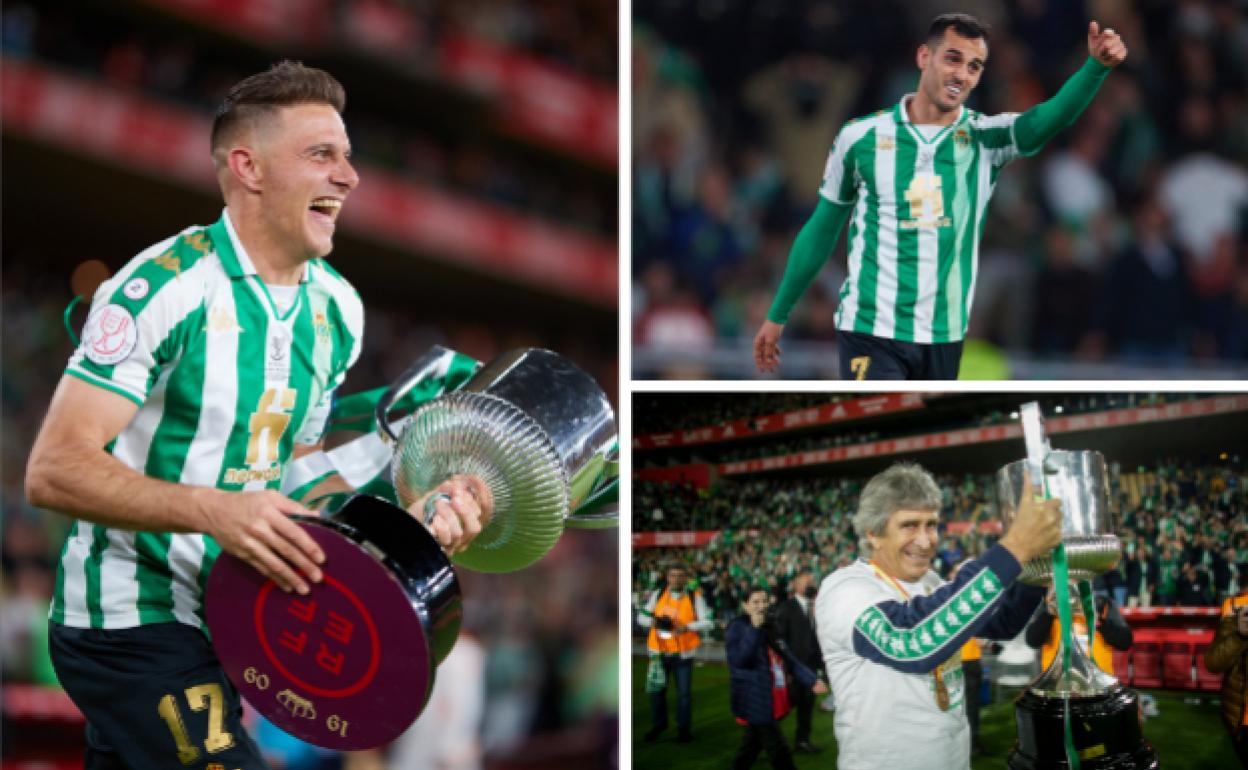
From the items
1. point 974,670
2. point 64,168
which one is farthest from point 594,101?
point 974,670

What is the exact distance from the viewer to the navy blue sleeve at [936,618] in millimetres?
1796

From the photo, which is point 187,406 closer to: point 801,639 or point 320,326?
point 320,326

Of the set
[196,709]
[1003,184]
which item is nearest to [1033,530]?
[196,709]

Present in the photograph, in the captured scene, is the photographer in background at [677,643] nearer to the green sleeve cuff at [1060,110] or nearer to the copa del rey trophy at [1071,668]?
the copa del rey trophy at [1071,668]

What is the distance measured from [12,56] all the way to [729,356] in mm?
3664

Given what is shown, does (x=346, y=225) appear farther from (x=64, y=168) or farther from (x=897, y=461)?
(x=897, y=461)

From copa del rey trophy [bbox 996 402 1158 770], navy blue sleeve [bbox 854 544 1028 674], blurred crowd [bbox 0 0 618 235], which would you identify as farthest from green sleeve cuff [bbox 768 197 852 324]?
blurred crowd [bbox 0 0 618 235]

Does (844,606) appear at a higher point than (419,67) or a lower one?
lower

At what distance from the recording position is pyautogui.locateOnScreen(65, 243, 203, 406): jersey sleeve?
3.86 feet

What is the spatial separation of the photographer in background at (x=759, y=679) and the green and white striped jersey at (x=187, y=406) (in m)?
1.30

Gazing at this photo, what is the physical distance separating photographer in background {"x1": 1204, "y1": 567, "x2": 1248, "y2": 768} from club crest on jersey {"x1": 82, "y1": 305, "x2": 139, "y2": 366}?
218 centimetres

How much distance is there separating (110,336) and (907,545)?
1.43m

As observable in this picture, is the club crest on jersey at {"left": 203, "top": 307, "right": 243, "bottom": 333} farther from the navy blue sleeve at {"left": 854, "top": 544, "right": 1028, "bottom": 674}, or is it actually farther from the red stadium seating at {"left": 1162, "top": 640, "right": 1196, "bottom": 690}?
the red stadium seating at {"left": 1162, "top": 640, "right": 1196, "bottom": 690}

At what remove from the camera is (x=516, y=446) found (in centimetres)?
130
